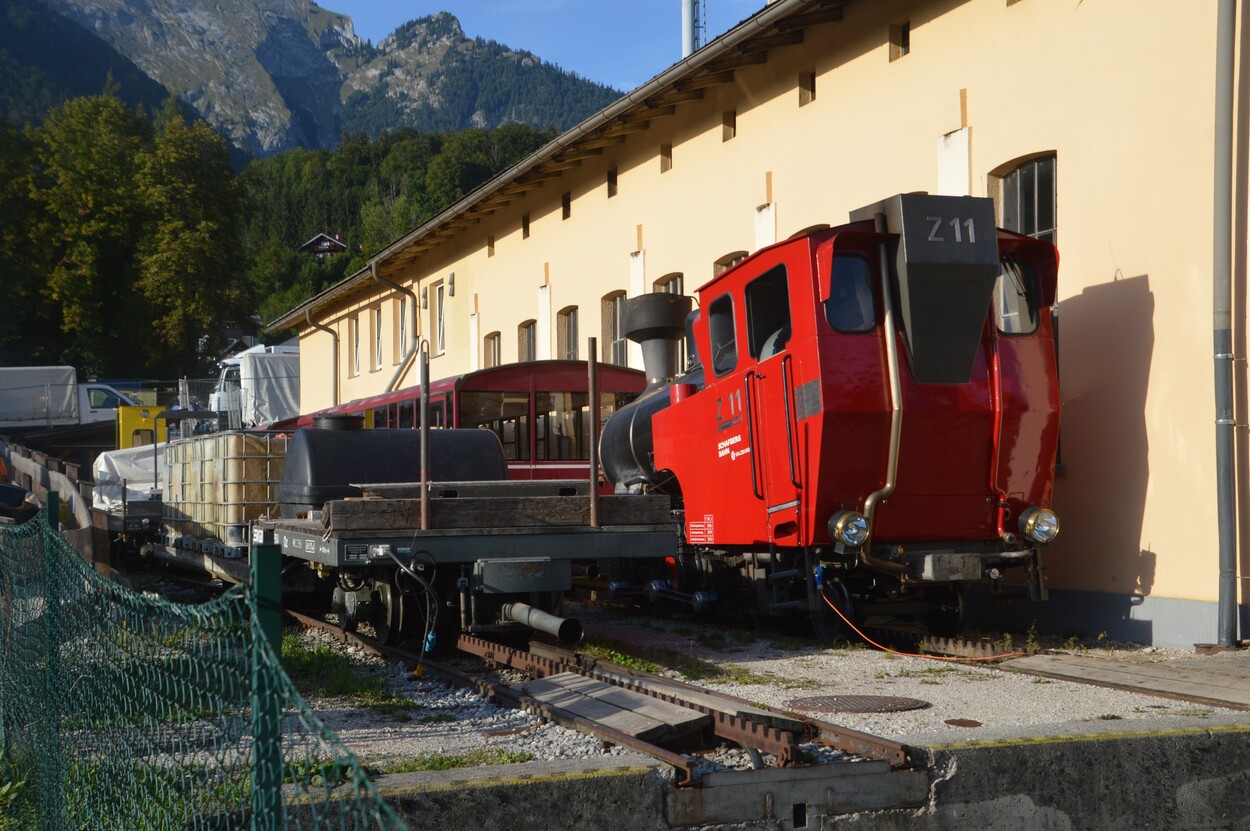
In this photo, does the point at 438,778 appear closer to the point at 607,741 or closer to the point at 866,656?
the point at 607,741

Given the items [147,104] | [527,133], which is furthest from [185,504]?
[147,104]

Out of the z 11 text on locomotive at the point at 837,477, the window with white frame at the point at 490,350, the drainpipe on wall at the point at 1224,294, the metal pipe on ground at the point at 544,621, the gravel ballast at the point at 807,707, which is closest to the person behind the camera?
the gravel ballast at the point at 807,707

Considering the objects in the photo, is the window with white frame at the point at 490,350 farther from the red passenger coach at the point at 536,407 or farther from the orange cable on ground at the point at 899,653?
the orange cable on ground at the point at 899,653

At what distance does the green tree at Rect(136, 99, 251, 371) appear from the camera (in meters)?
51.7

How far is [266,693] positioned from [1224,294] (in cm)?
897

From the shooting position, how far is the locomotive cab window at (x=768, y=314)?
10648mm

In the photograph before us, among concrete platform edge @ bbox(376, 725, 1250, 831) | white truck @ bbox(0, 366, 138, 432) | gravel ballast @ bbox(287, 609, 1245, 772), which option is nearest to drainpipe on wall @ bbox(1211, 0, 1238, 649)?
gravel ballast @ bbox(287, 609, 1245, 772)

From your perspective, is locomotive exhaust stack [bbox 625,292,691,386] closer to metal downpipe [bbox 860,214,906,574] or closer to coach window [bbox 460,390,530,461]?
coach window [bbox 460,390,530,461]

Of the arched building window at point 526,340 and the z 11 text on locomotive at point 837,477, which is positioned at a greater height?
the arched building window at point 526,340

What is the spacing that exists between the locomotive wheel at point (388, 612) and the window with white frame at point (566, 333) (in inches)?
520

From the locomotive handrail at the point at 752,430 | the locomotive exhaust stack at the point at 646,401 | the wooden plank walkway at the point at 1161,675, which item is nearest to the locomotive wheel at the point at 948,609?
the wooden plank walkway at the point at 1161,675

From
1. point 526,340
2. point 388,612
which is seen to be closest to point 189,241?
point 526,340

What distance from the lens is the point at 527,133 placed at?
95438 mm

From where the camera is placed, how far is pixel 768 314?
35.8ft
